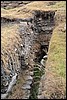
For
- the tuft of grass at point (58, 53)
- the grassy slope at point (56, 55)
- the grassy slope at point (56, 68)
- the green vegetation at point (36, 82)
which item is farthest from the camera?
the green vegetation at point (36, 82)

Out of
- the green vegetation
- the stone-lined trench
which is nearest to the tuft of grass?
the stone-lined trench

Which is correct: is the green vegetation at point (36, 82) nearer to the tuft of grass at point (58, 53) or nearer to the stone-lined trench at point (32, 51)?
the stone-lined trench at point (32, 51)

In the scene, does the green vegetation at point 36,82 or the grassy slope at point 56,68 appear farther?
the green vegetation at point 36,82

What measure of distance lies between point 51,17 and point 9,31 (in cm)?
448

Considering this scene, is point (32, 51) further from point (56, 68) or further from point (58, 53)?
point (56, 68)

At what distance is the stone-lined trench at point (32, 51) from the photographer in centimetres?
1012

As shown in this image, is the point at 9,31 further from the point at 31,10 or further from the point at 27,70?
the point at 31,10

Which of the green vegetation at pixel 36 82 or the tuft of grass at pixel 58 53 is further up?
the tuft of grass at pixel 58 53

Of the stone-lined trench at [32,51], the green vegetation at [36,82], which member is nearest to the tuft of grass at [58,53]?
the stone-lined trench at [32,51]

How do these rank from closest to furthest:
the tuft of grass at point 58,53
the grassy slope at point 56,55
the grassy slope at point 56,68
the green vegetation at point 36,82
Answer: the grassy slope at point 56,68 → the grassy slope at point 56,55 → the tuft of grass at point 58,53 → the green vegetation at point 36,82

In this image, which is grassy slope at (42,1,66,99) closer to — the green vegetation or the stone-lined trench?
the stone-lined trench

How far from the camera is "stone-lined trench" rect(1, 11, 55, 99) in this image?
10125mm

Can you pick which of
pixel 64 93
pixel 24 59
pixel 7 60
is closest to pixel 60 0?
pixel 24 59

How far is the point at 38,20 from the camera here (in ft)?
51.0
